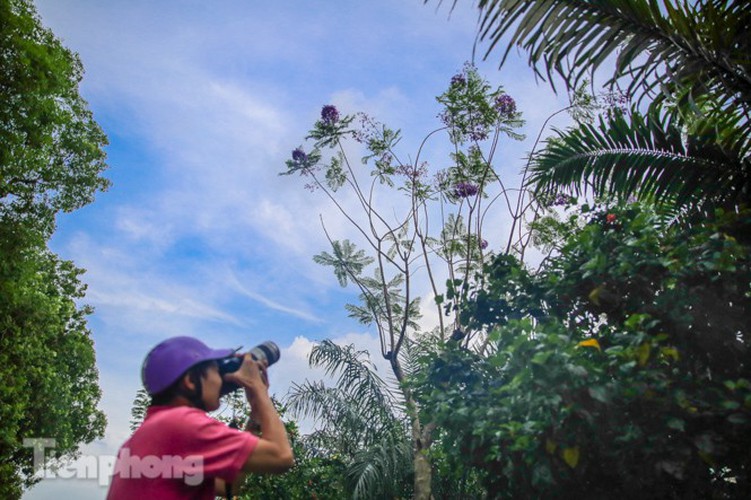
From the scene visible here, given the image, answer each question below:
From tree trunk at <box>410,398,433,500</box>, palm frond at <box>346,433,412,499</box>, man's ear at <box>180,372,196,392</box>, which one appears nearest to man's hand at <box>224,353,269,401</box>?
man's ear at <box>180,372,196,392</box>

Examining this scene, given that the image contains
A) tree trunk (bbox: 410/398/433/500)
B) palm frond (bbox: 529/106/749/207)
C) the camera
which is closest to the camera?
the camera

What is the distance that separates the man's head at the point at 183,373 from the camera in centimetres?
195

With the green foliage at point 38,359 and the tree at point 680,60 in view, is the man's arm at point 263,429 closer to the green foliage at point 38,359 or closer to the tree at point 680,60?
the tree at point 680,60

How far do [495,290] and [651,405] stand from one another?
6.27 ft

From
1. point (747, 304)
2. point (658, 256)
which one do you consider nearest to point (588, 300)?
point (658, 256)

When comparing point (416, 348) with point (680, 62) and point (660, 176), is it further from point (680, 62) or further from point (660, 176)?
point (680, 62)

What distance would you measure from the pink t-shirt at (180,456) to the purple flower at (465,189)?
476 inches

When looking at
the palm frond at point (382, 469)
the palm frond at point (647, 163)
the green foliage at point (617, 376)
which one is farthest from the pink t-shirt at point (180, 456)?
the palm frond at point (382, 469)

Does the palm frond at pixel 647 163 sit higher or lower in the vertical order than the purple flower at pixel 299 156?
lower

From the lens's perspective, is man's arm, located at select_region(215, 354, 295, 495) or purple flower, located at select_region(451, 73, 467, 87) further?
purple flower, located at select_region(451, 73, 467, 87)

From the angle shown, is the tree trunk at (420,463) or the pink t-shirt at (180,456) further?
the tree trunk at (420,463)

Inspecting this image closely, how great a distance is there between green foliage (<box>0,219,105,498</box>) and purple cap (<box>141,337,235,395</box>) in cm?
1193

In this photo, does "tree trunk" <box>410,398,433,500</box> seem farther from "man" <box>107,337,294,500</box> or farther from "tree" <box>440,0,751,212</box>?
"man" <box>107,337,294,500</box>

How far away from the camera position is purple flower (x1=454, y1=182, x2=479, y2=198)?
44.4 ft
